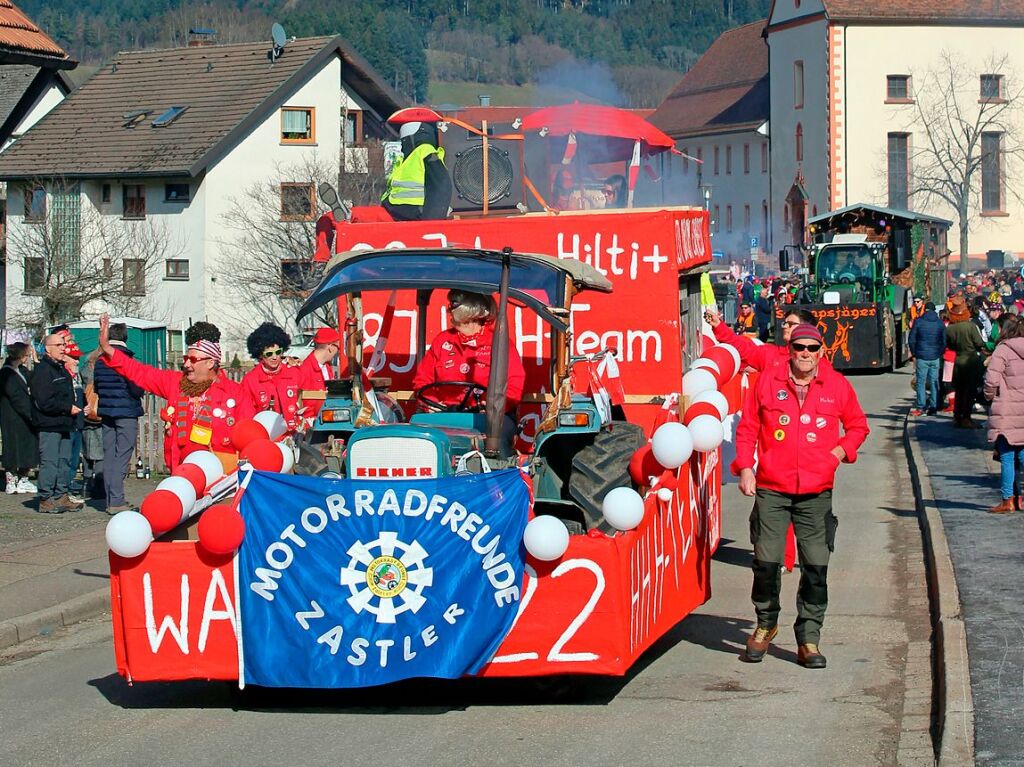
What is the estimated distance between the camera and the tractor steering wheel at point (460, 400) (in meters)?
10.0

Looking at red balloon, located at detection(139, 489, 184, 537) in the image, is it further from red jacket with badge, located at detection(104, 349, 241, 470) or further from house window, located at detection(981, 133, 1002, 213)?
house window, located at detection(981, 133, 1002, 213)

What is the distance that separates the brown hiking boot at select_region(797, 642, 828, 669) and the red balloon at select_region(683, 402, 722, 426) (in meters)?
1.40

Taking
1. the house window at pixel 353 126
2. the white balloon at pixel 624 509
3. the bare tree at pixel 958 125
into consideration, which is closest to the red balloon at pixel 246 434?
the white balloon at pixel 624 509

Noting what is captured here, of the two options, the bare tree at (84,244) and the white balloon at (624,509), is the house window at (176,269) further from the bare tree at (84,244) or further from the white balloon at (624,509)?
the white balloon at (624,509)

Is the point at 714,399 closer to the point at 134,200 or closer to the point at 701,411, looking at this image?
the point at 701,411

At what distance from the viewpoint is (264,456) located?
29.5 ft

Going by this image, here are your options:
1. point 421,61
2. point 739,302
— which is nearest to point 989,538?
point 739,302

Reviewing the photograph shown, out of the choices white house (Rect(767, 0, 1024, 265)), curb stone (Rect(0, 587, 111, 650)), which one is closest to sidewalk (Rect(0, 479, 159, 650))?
curb stone (Rect(0, 587, 111, 650))

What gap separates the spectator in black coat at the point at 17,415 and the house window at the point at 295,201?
125 ft

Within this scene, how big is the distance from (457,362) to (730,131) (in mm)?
84216

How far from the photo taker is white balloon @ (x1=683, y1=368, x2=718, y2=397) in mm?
11062

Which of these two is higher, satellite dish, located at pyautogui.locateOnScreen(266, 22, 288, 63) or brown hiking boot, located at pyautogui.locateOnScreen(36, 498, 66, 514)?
satellite dish, located at pyautogui.locateOnScreen(266, 22, 288, 63)

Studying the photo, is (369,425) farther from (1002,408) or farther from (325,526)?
(1002,408)

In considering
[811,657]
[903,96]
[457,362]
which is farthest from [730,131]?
[811,657]
